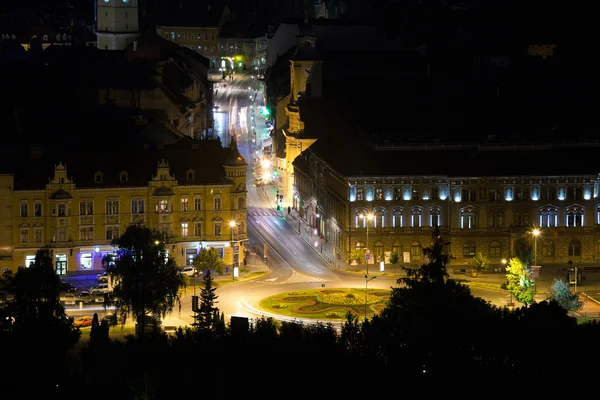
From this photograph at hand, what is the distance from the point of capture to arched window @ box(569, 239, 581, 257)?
409 ft

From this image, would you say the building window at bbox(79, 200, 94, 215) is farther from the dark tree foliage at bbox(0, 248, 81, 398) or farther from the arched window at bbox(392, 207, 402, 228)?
→ the arched window at bbox(392, 207, 402, 228)

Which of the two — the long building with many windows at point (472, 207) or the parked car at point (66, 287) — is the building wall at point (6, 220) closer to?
the parked car at point (66, 287)

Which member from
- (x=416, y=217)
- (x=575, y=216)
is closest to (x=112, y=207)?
(x=416, y=217)

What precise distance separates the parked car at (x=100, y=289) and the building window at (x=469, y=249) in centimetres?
2762

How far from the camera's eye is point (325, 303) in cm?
10988

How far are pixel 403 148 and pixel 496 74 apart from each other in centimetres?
6147

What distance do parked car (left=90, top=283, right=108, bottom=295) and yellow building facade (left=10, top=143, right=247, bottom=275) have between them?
5.76 metres

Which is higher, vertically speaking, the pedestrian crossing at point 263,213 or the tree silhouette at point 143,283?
the pedestrian crossing at point 263,213

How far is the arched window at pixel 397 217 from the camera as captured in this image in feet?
407

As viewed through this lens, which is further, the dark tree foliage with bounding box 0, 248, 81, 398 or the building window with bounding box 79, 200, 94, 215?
the building window with bounding box 79, 200, 94, 215

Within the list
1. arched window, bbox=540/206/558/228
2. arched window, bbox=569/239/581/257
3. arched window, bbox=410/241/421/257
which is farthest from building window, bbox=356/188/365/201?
arched window, bbox=569/239/581/257

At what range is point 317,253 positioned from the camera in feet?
422

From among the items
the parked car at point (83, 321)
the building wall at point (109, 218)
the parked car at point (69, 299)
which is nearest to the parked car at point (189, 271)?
the building wall at point (109, 218)

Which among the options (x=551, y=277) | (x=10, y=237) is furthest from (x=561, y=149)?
(x=10, y=237)
